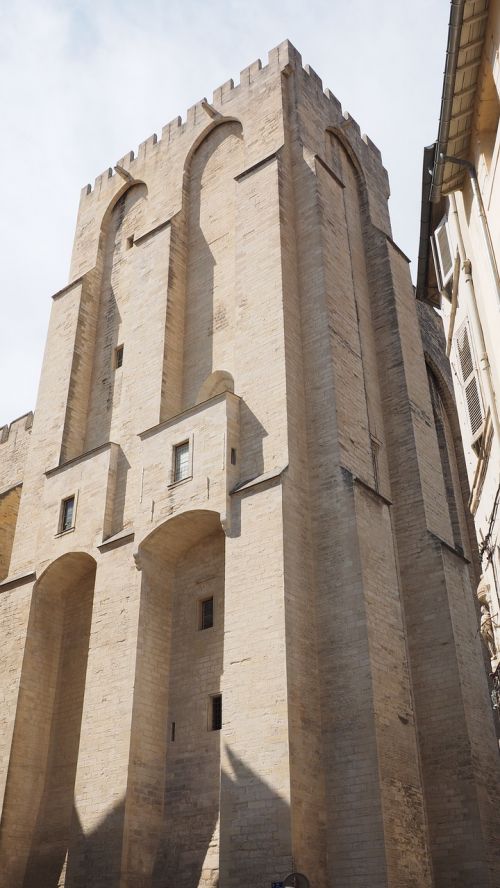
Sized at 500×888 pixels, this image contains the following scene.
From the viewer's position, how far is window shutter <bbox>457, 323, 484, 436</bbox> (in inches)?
484

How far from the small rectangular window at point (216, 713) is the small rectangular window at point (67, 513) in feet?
16.1

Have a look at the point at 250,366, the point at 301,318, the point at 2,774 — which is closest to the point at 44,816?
the point at 2,774

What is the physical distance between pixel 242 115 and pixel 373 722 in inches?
568

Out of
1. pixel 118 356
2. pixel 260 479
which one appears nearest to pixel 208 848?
pixel 260 479

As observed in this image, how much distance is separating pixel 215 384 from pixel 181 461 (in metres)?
2.47

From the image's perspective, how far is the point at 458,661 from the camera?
1385 cm

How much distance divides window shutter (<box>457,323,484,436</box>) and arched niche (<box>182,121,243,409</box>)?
5.28 metres

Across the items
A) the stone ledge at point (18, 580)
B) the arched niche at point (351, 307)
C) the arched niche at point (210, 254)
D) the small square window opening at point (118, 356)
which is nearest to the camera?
the arched niche at point (351, 307)

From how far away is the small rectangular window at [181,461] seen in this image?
1520cm

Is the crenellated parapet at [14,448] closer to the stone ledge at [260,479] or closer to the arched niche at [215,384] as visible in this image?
the arched niche at [215,384]

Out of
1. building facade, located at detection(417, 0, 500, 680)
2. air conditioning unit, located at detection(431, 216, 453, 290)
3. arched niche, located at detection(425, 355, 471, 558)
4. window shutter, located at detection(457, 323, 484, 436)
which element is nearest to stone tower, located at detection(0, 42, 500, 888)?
arched niche, located at detection(425, 355, 471, 558)

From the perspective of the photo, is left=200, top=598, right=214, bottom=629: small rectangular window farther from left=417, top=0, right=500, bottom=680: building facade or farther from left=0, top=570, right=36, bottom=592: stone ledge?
left=417, top=0, right=500, bottom=680: building facade

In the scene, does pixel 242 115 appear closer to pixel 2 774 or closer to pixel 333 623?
pixel 333 623

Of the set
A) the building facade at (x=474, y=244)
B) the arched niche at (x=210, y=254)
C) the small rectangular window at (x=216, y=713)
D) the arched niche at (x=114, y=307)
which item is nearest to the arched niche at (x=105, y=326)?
the arched niche at (x=114, y=307)
